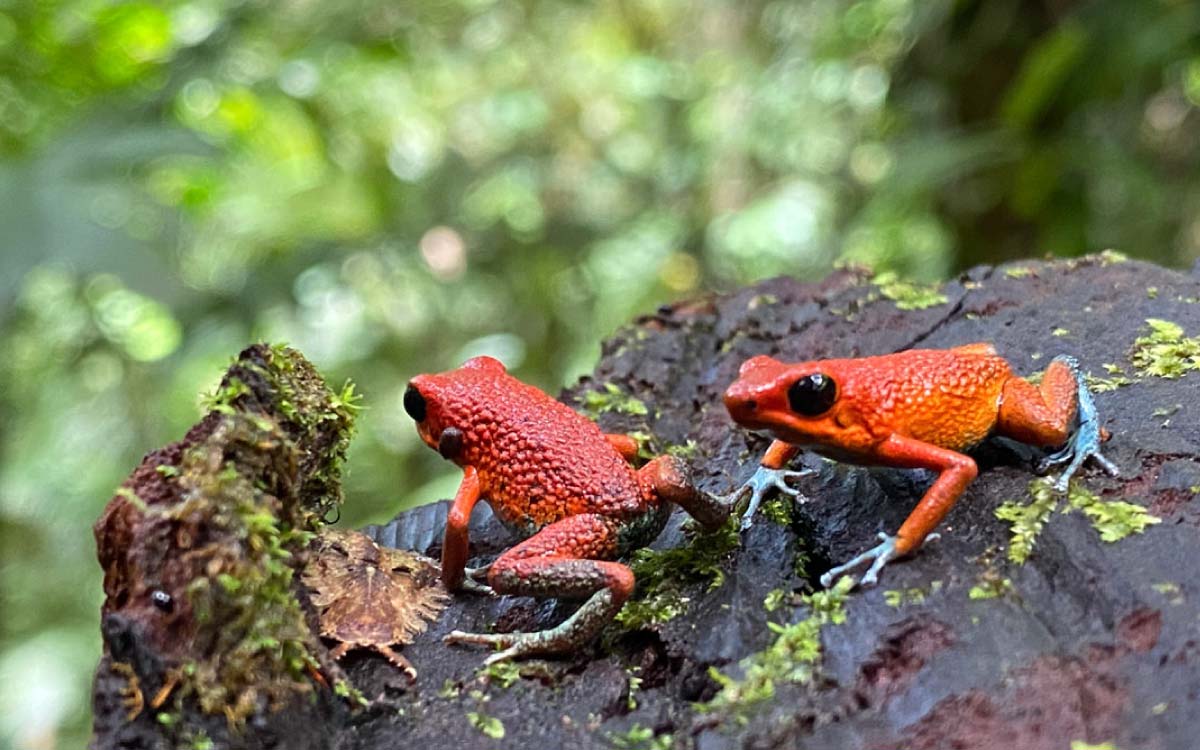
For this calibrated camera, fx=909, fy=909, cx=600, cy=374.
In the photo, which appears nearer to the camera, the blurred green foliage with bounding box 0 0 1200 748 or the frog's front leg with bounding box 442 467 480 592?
the frog's front leg with bounding box 442 467 480 592

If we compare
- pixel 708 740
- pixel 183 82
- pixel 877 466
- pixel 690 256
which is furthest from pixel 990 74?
pixel 708 740

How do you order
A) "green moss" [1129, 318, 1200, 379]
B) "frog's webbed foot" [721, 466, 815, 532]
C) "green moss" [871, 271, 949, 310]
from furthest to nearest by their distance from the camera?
"green moss" [871, 271, 949, 310]
"green moss" [1129, 318, 1200, 379]
"frog's webbed foot" [721, 466, 815, 532]

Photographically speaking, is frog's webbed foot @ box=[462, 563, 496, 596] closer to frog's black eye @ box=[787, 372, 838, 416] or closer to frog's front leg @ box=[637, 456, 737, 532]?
frog's front leg @ box=[637, 456, 737, 532]

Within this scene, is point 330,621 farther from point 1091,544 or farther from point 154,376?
point 154,376

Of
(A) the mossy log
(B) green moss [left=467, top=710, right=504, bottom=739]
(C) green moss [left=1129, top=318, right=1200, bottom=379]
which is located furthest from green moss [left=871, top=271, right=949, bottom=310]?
(A) the mossy log

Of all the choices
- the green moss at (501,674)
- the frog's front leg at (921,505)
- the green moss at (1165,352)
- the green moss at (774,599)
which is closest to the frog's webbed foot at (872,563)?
the frog's front leg at (921,505)

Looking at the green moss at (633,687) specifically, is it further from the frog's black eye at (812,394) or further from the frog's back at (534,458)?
the frog's black eye at (812,394)

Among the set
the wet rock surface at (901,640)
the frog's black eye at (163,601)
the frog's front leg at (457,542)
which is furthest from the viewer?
the frog's front leg at (457,542)
